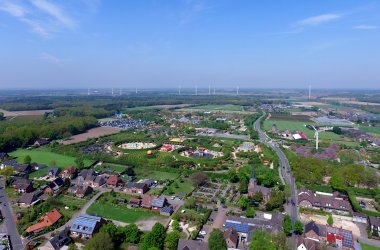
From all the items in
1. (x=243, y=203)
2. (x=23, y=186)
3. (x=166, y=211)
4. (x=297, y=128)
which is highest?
(x=297, y=128)

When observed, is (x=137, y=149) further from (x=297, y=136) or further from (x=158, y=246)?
(x=297, y=136)

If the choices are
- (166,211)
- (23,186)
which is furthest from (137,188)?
(23,186)

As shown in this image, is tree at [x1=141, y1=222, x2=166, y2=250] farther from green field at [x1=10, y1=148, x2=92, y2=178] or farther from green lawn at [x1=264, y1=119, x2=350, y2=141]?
green lawn at [x1=264, y1=119, x2=350, y2=141]

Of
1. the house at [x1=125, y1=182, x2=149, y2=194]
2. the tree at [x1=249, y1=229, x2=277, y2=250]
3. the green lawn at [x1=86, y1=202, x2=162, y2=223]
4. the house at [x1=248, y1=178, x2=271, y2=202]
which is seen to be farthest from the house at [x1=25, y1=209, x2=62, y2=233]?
the house at [x1=248, y1=178, x2=271, y2=202]

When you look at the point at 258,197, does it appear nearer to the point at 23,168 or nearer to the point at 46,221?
the point at 46,221

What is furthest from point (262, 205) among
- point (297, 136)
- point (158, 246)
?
point (297, 136)
